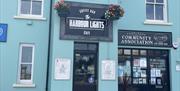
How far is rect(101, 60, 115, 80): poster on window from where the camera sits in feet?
40.2

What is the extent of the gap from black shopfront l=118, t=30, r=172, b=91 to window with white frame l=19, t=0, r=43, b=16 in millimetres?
3561

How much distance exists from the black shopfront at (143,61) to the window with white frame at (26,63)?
3719 mm

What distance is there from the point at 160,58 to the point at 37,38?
17.8ft

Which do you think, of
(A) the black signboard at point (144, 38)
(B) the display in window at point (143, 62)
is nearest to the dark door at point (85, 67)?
(A) the black signboard at point (144, 38)

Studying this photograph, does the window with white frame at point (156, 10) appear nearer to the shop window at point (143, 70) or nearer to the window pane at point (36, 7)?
the shop window at point (143, 70)

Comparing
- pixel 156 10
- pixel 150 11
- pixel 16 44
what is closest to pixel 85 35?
pixel 16 44

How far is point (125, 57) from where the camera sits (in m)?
13.6

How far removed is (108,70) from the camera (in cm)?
1232

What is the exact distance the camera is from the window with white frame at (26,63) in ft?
41.5

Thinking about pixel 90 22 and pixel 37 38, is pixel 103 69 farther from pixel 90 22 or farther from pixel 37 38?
pixel 37 38

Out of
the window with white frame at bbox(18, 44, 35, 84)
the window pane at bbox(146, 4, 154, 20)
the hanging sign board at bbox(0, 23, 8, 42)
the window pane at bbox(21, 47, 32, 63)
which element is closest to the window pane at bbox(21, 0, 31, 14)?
the hanging sign board at bbox(0, 23, 8, 42)

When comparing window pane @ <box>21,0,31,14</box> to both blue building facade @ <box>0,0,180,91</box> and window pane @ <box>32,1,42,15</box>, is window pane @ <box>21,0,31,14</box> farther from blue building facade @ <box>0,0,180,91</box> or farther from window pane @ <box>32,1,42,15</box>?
window pane @ <box>32,1,42,15</box>

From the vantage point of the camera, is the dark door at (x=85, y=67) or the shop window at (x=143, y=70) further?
the shop window at (x=143, y=70)

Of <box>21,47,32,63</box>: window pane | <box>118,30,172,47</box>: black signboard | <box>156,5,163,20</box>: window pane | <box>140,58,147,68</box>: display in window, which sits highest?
<box>156,5,163,20</box>: window pane
